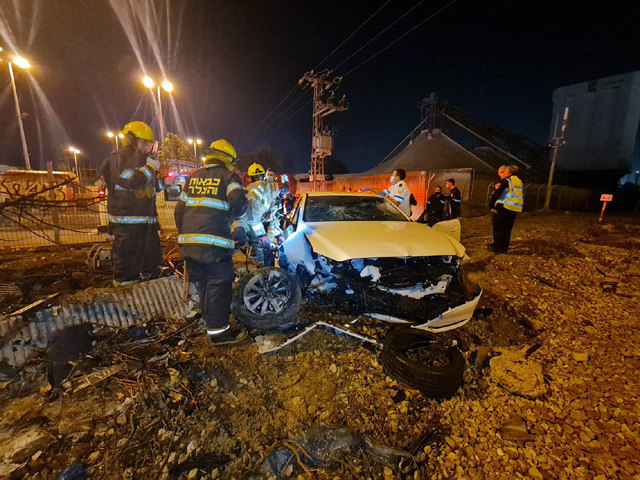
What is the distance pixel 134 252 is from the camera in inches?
137

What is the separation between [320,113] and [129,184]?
2118 centimetres

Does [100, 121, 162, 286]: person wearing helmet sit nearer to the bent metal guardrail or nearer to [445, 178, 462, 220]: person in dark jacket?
the bent metal guardrail

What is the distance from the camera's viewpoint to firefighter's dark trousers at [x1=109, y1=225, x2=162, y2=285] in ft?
11.1

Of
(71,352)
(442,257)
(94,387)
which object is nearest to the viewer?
(94,387)

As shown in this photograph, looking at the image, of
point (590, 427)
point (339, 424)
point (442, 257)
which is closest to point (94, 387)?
point (339, 424)

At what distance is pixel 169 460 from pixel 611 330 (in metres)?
4.15

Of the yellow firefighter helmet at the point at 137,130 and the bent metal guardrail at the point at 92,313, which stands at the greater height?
the yellow firefighter helmet at the point at 137,130

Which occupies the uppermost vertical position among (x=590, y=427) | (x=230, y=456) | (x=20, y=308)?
(x=20, y=308)

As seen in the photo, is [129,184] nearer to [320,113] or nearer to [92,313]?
[92,313]

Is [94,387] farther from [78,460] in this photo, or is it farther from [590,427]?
[590,427]

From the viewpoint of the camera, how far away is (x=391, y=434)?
6.06 ft

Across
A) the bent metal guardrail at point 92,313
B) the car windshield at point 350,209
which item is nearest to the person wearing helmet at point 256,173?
the car windshield at point 350,209

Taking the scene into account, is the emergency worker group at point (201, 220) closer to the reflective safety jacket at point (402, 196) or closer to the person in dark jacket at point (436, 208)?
the reflective safety jacket at point (402, 196)

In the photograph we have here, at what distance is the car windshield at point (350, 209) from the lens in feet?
12.6
